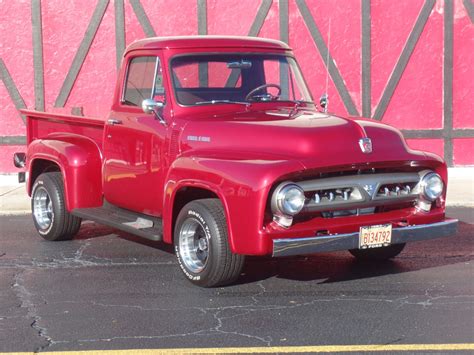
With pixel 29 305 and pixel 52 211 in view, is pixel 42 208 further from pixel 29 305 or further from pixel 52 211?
pixel 29 305

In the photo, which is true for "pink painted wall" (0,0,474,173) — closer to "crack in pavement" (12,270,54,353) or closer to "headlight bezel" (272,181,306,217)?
"crack in pavement" (12,270,54,353)

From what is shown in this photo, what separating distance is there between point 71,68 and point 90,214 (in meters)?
7.12

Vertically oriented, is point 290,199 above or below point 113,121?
below

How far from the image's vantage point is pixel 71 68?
14.9m

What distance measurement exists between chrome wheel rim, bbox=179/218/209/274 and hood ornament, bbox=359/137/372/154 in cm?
139

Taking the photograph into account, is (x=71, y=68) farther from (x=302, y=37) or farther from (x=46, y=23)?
(x=302, y=37)

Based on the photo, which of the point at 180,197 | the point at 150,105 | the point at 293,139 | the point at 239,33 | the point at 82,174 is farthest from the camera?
the point at 239,33

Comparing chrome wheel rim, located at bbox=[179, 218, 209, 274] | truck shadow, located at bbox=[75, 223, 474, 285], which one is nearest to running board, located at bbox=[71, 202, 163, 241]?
chrome wheel rim, located at bbox=[179, 218, 209, 274]

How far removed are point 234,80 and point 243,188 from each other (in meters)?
1.74

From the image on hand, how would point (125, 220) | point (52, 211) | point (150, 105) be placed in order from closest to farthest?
point (150, 105) < point (125, 220) < point (52, 211)

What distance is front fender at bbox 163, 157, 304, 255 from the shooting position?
6.20 m

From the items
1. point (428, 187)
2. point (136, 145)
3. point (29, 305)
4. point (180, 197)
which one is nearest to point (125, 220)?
point (136, 145)

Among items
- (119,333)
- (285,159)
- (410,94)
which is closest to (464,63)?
(410,94)

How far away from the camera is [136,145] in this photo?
773 cm
